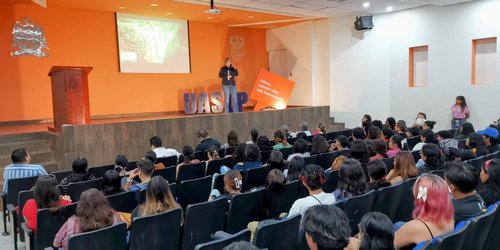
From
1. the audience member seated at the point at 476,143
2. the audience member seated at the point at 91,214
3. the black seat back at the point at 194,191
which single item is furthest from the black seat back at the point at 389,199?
the audience member seated at the point at 476,143

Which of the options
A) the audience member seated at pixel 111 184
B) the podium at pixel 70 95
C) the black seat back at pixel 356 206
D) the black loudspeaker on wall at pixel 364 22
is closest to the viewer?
the black seat back at pixel 356 206

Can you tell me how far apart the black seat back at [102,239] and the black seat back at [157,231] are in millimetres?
93

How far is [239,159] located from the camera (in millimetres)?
5262

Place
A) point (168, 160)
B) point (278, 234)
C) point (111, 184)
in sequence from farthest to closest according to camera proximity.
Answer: point (168, 160) < point (111, 184) < point (278, 234)

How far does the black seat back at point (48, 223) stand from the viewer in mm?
3205

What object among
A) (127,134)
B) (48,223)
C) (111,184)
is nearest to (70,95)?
(127,134)

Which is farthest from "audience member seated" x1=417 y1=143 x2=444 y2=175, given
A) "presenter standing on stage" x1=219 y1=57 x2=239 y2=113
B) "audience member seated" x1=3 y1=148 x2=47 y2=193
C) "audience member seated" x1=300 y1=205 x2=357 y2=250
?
"presenter standing on stage" x1=219 y1=57 x2=239 y2=113

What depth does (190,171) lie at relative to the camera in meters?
5.07

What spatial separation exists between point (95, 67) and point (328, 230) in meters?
9.96

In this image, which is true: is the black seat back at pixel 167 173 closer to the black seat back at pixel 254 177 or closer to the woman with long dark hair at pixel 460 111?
the black seat back at pixel 254 177

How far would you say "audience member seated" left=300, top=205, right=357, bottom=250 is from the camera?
75.8 inches

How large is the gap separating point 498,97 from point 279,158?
24.2 ft

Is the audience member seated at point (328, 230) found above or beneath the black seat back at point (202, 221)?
above

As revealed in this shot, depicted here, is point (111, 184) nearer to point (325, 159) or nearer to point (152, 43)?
point (325, 159)
